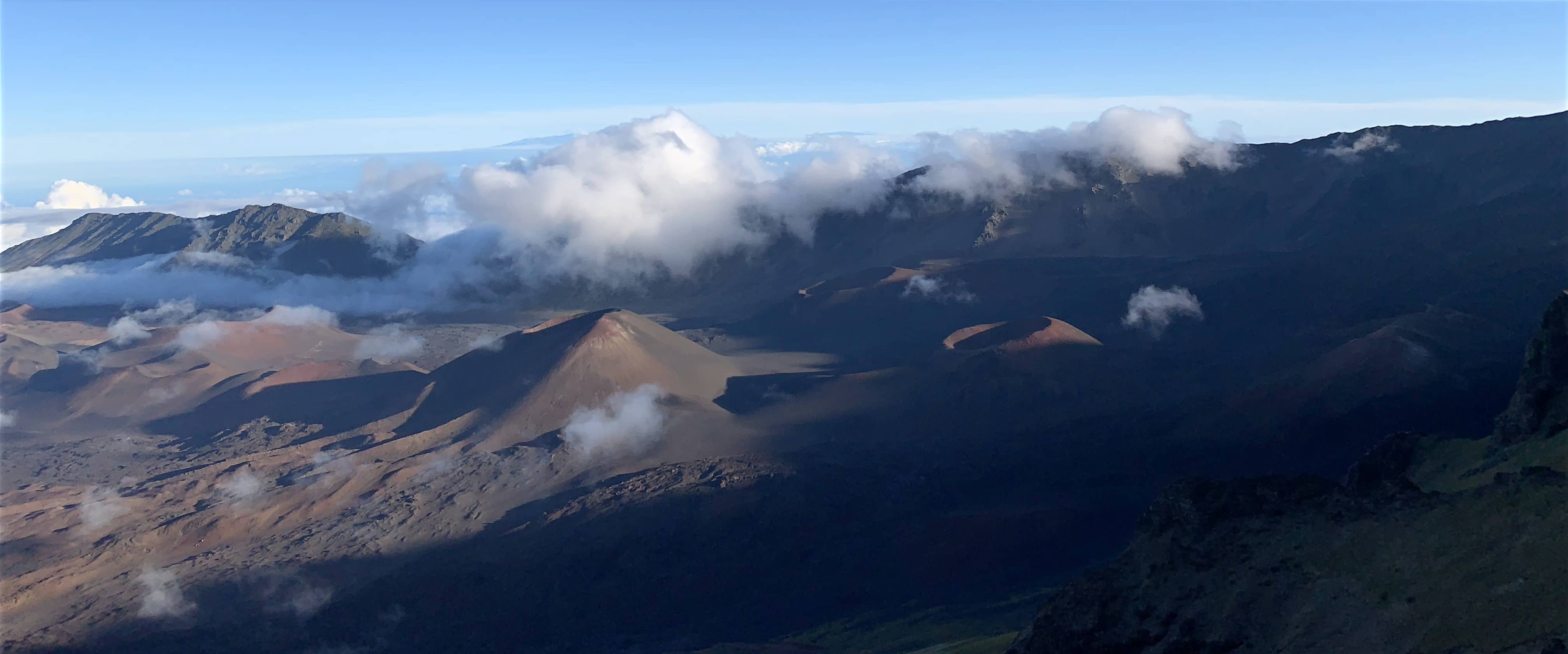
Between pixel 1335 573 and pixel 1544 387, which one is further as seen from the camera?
pixel 1544 387

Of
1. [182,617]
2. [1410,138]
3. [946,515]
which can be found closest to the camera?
[182,617]

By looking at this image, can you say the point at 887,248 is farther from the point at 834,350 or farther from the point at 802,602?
the point at 802,602

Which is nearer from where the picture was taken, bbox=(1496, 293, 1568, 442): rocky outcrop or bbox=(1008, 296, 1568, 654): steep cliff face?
bbox=(1008, 296, 1568, 654): steep cliff face

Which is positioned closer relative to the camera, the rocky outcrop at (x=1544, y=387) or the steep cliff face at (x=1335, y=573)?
the steep cliff face at (x=1335, y=573)

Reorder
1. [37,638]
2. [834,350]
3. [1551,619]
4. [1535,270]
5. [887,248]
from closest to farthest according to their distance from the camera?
[1551,619], [37,638], [1535,270], [834,350], [887,248]

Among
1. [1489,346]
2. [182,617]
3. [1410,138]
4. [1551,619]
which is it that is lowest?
[182,617]

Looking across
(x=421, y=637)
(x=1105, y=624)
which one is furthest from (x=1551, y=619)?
(x=421, y=637)

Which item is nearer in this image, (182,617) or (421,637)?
(421,637)

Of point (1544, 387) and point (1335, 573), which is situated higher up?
point (1544, 387)
